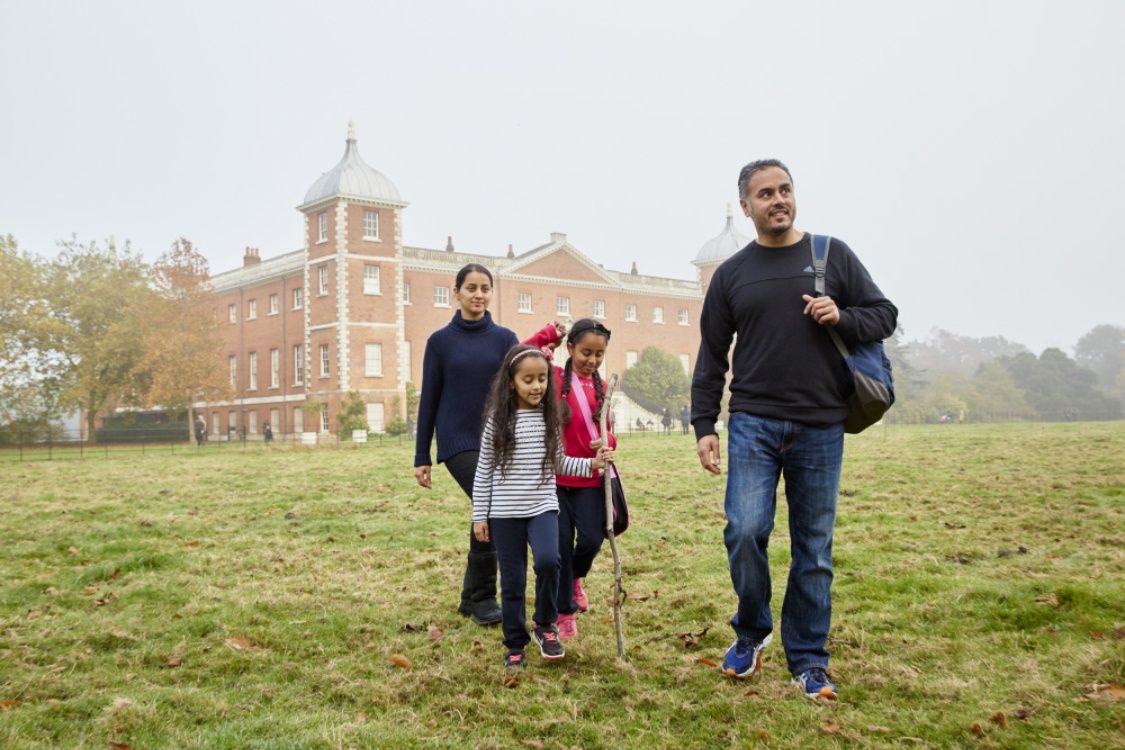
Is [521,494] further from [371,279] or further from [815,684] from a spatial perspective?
[371,279]

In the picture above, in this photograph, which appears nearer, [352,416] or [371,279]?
[352,416]

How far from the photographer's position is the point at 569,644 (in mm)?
5375

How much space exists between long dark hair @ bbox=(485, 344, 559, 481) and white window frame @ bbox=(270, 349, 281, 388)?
167ft

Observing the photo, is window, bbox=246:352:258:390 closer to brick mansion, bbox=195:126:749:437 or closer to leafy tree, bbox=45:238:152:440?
brick mansion, bbox=195:126:749:437

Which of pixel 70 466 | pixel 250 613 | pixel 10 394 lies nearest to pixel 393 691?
pixel 250 613

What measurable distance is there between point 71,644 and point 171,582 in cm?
181

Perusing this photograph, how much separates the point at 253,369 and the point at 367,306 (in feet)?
42.1

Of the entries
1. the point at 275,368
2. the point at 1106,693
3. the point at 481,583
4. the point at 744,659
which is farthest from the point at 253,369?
the point at 1106,693

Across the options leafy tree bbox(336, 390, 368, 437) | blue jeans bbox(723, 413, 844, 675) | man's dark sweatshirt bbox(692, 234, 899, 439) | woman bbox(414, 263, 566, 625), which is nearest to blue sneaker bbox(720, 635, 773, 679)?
blue jeans bbox(723, 413, 844, 675)

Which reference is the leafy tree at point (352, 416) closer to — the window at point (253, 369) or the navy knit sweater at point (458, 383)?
the window at point (253, 369)

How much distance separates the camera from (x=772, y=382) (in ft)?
14.4

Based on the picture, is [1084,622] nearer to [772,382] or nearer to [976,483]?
[772,382]

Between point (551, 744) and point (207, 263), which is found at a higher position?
point (207, 263)

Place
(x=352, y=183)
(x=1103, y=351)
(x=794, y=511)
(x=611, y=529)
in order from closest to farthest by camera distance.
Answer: (x=794, y=511) < (x=611, y=529) < (x=352, y=183) < (x=1103, y=351)
